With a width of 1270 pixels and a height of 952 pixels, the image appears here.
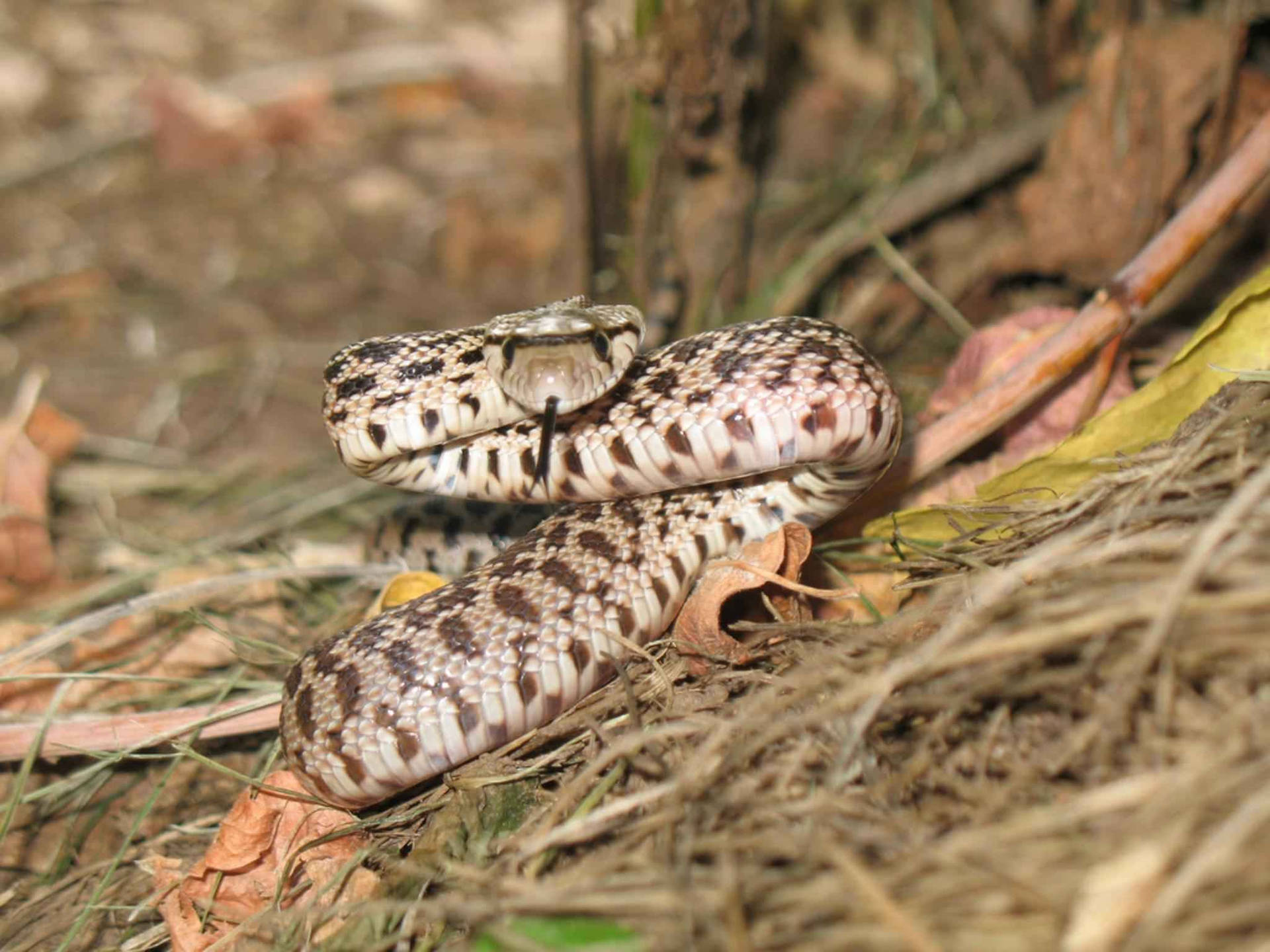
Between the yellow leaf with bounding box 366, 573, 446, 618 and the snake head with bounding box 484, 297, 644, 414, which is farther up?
the snake head with bounding box 484, 297, 644, 414

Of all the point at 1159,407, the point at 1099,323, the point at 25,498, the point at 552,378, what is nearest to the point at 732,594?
the point at 552,378

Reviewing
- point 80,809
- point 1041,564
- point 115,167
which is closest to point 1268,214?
point 1041,564

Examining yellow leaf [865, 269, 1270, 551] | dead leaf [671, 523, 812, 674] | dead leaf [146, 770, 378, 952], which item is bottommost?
dead leaf [146, 770, 378, 952]

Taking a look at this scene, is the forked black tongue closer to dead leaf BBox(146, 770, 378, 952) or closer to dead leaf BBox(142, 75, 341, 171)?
dead leaf BBox(146, 770, 378, 952)

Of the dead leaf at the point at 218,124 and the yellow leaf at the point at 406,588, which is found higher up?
the dead leaf at the point at 218,124

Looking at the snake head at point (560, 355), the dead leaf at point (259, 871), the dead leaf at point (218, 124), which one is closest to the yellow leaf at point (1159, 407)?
the snake head at point (560, 355)

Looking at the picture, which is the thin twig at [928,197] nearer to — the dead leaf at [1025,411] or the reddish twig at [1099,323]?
the dead leaf at [1025,411]

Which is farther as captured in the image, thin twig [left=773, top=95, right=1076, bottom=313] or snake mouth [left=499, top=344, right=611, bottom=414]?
thin twig [left=773, top=95, right=1076, bottom=313]

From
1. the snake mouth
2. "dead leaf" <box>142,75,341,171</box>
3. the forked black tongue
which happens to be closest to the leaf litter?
the forked black tongue
